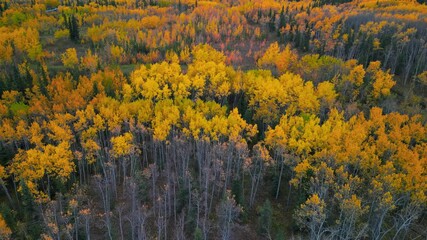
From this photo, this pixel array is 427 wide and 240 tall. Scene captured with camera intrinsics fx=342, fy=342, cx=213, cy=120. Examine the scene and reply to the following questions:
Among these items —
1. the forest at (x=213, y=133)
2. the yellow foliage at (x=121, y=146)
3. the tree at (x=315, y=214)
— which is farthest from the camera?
the yellow foliage at (x=121, y=146)

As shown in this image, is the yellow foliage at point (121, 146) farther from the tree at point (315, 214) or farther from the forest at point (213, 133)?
the tree at point (315, 214)

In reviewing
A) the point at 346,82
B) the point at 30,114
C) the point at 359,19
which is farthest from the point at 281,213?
the point at 359,19

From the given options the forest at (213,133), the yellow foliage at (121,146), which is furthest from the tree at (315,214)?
the yellow foliage at (121,146)

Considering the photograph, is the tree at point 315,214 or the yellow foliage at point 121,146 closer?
the tree at point 315,214

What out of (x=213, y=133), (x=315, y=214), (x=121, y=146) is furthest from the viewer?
(x=213, y=133)

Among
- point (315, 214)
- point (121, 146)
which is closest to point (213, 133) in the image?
point (121, 146)

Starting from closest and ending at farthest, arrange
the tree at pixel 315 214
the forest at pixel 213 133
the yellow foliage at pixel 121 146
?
the tree at pixel 315 214 < the forest at pixel 213 133 < the yellow foliage at pixel 121 146

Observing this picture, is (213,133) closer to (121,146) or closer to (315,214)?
(121,146)

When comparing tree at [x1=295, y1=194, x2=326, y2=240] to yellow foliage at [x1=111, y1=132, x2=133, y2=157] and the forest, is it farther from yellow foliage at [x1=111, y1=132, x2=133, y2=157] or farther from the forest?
yellow foliage at [x1=111, y1=132, x2=133, y2=157]

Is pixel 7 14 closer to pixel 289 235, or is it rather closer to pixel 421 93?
pixel 289 235
